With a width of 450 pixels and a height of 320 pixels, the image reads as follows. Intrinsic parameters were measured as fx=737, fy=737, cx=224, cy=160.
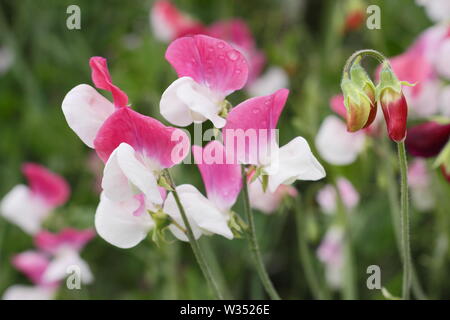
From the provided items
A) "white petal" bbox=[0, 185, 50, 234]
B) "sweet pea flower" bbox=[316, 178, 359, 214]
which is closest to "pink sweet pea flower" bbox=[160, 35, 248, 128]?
"sweet pea flower" bbox=[316, 178, 359, 214]

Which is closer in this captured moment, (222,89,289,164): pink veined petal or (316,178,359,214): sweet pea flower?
(222,89,289,164): pink veined petal

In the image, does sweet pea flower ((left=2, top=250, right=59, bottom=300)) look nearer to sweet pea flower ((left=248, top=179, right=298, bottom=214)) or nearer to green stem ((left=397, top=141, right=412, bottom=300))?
sweet pea flower ((left=248, top=179, right=298, bottom=214))

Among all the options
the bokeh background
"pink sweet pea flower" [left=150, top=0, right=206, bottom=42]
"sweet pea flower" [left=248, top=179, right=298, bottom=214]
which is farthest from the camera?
"pink sweet pea flower" [left=150, top=0, right=206, bottom=42]

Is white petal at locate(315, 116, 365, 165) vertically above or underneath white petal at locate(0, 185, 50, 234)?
underneath

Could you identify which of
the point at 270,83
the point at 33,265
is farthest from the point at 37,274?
the point at 270,83

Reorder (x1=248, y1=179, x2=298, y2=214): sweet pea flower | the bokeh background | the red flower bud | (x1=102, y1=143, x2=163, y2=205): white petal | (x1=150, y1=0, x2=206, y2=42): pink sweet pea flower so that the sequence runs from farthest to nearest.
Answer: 1. (x1=150, y1=0, x2=206, y2=42): pink sweet pea flower
2. the bokeh background
3. (x1=248, y1=179, x2=298, y2=214): sweet pea flower
4. the red flower bud
5. (x1=102, y1=143, x2=163, y2=205): white petal

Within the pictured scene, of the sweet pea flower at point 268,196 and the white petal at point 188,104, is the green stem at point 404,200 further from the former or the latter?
the sweet pea flower at point 268,196
